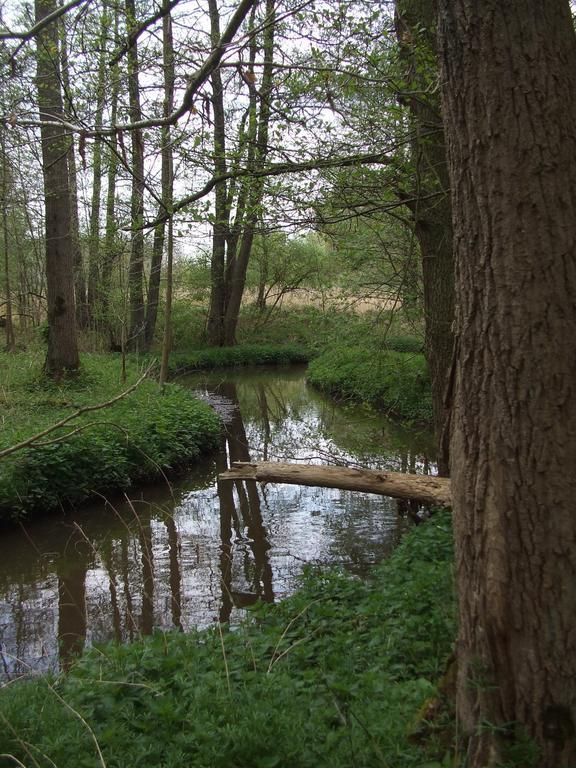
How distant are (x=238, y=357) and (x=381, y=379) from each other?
47.5 ft

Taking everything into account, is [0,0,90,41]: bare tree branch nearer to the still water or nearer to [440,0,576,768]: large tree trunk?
[440,0,576,768]: large tree trunk

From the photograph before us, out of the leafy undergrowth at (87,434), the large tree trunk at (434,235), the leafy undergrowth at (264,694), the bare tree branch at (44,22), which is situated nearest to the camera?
the leafy undergrowth at (264,694)

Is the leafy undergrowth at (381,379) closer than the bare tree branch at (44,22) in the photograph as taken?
No

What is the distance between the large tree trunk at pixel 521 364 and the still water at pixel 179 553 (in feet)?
8.90

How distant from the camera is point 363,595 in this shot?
4648mm

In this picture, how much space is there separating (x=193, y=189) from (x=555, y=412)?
6.90 meters

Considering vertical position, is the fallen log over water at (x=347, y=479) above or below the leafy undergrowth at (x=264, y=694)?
above

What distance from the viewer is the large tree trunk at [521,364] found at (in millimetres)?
2215

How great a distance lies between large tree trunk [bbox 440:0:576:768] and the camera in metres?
2.21

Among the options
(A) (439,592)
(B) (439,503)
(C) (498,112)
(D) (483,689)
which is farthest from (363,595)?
(C) (498,112)

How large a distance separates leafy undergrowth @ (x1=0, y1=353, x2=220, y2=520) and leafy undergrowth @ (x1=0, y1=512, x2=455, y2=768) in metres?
2.20

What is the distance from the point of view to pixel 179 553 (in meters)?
7.17

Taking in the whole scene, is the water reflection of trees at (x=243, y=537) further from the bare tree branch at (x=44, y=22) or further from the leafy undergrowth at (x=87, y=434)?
the bare tree branch at (x=44, y=22)

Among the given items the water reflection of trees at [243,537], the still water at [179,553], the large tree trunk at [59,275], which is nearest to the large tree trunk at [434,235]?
the still water at [179,553]
